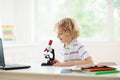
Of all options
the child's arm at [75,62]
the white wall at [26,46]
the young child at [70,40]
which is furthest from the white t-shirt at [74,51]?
the white wall at [26,46]

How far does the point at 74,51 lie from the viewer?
2756 mm

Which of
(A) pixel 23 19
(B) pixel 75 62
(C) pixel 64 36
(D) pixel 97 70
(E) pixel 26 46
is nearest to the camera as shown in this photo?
(D) pixel 97 70

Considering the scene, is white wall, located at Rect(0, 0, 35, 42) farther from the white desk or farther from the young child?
the white desk

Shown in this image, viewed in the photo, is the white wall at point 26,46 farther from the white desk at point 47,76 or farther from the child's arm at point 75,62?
the white desk at point 47,76

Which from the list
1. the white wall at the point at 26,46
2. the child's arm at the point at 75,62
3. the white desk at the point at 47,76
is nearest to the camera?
the white desk at the point at 47,76

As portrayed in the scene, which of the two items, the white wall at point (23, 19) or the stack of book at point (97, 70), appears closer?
the stack of book at point (97, 70)

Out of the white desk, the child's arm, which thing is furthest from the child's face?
the white desk

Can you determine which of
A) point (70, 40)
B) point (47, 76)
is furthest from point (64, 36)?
point (47, 76)

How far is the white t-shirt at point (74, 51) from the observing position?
2688mm

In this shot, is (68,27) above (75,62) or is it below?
above

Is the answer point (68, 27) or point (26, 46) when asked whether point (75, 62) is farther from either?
point (26, 46)

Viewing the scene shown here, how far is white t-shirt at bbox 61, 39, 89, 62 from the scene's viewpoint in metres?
2.69

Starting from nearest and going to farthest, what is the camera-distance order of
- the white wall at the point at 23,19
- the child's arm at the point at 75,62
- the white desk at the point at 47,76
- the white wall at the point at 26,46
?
the white desk at the point at 47,76 → the child's arm at the point at 75,62 → the white wall at the point at 26,46 → the white wall at the point at 23,19

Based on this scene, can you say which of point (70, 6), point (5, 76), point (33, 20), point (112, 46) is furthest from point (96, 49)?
point (5, 76)
